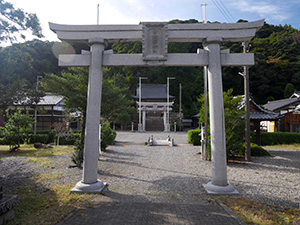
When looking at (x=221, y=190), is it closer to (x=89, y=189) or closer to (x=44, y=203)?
(x=89, y=189)

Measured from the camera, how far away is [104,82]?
8.27 meters

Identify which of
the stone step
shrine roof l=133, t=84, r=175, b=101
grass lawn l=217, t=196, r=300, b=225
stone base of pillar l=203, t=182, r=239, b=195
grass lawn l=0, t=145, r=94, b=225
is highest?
shrine roof l=133, t=84, r=175, b=101

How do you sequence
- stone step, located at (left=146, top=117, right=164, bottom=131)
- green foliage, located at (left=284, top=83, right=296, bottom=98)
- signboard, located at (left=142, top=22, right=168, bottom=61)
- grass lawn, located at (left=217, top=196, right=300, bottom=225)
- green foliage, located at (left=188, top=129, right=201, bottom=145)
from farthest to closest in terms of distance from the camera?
1. green foliage, located at (left=284, top=83, right=296, bottom=98)
2. stone step, located at (left=146, top=117, right=164, bottom=131)
3. green foliage, located at (left=188, top=129, right=201, bottom=145)
4. signboard, located at (left=142, top=22, right=168, bottom=61)
5. grass lawn, located at (left=217, top=196, right=300, bottom=225)

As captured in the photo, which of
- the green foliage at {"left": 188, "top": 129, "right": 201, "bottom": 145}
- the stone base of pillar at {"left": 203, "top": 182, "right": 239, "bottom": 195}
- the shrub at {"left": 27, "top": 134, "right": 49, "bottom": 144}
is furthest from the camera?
the shrub at {"left": 27, "top": 134, "right": 49, "bottom": 144}

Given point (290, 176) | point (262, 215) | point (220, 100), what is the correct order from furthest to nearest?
point (290, 176) < point (220, 100) < point (262, 215)

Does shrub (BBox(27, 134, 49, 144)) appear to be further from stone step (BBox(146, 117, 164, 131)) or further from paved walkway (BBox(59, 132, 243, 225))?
stone step (BBox(146, 117, 164, 131))

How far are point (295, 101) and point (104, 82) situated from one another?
24161mm

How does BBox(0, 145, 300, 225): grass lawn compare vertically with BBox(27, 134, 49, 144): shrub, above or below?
below

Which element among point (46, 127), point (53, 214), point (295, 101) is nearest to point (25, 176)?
point (53, 214)

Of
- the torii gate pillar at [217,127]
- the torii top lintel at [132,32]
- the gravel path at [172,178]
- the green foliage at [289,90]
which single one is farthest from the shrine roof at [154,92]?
the torii gate pillar at [217,127]

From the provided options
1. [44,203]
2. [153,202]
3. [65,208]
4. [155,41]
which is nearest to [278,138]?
[155,41]

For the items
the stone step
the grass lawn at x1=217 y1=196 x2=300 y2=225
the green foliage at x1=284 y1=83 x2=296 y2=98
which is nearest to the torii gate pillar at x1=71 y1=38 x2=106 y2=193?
the grass lawn at x1=217 y1=196 x2=300 y2=225

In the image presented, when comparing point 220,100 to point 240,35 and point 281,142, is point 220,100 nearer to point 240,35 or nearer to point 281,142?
point 240,35

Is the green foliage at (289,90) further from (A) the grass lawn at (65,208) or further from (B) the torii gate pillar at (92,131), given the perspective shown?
(B) the torii gate pillar at (92,131)
